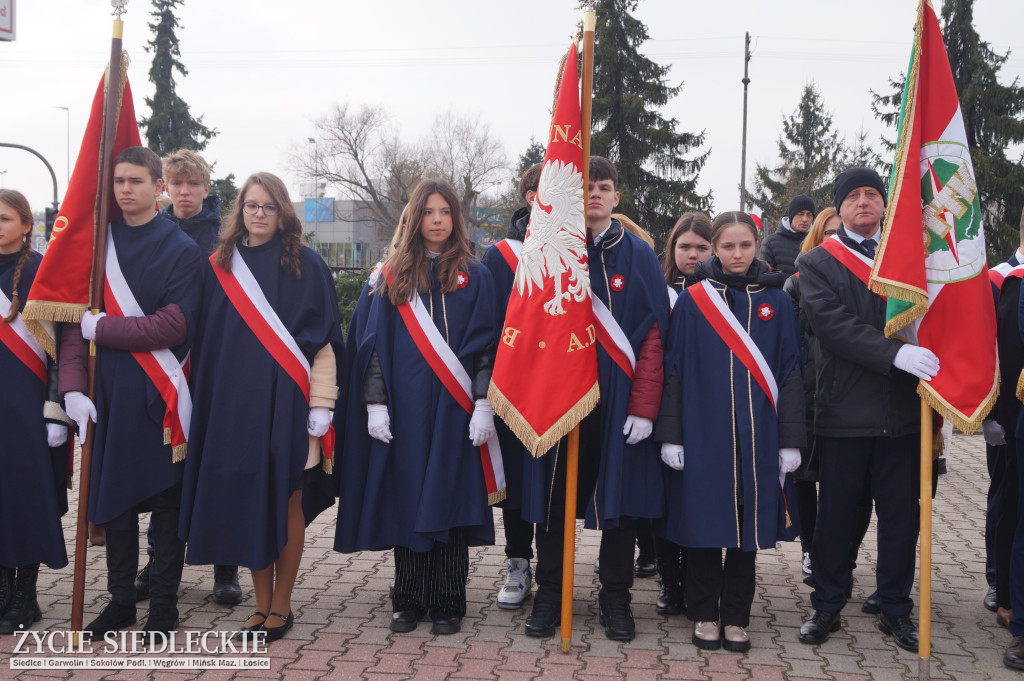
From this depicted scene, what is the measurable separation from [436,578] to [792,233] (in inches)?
148

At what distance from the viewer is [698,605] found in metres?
4.11

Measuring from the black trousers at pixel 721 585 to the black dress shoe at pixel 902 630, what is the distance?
27.4 inches

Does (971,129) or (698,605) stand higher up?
(971,129)

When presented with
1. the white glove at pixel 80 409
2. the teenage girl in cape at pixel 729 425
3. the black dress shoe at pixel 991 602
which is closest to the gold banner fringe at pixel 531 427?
the teenage girl in cape at pixel 729 425

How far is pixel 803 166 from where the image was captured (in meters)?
34.9

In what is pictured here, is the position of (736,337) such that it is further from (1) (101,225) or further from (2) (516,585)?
(1) (101,225)

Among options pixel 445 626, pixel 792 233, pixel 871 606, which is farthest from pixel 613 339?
pixel 792 233

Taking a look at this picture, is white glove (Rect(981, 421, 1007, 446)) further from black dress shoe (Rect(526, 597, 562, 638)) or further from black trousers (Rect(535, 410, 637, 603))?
black dress shoe (Rect(526, 597, 562, 638))

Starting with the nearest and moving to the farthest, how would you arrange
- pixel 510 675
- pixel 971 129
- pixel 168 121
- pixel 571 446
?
pixel 510 675 → pixel 571 446 → pixel 971 129 → pixel 168 121

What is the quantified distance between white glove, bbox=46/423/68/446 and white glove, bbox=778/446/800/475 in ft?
10.8

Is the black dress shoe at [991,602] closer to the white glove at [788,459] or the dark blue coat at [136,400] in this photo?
the white glove at [788,459]

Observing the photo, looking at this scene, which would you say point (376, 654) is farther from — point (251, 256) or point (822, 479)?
point (822, 479)

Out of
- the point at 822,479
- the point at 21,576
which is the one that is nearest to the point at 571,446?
the point at 822,479

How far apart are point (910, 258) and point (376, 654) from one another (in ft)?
9.44
